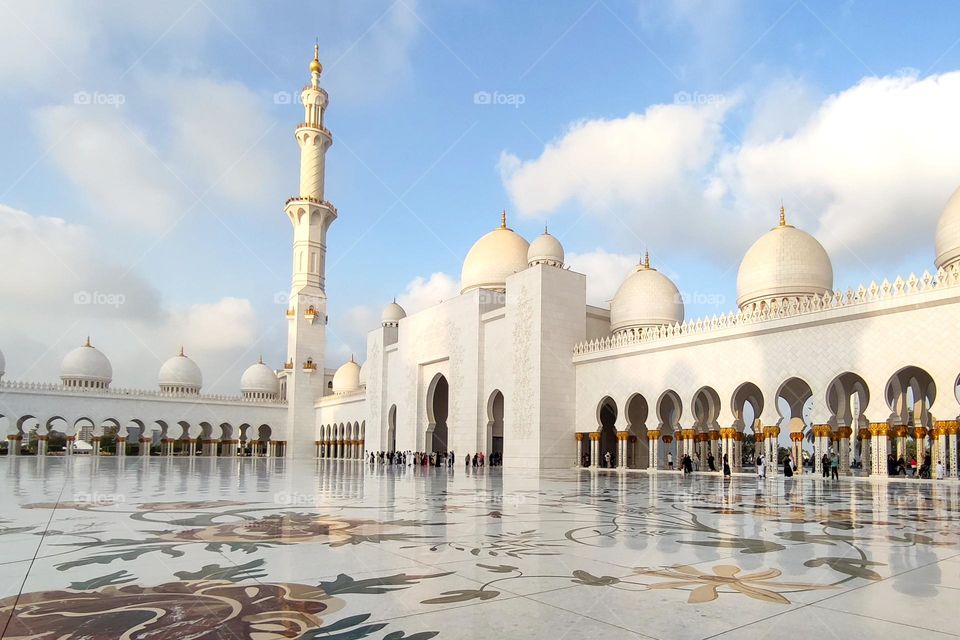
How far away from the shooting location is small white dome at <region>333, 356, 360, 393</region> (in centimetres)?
3769

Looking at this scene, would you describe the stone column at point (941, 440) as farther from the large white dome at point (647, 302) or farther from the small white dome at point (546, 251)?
the small white dome at point (546, 251)

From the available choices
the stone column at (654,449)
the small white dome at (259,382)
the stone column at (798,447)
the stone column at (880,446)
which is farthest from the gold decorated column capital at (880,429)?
the small white dome at (259,382)

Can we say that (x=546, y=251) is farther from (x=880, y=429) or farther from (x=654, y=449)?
(x=880, y=429)

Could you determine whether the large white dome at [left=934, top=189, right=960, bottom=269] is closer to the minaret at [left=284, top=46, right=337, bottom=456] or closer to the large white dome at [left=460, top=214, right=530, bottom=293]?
the large white dome at [left=460, top=214, right=530, bottom=293]

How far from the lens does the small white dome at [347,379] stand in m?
37.7

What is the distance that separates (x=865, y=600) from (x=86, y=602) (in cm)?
274

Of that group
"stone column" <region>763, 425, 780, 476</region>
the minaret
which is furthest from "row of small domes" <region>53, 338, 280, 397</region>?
"stone column" <region>763, 425, 780, 476</region>

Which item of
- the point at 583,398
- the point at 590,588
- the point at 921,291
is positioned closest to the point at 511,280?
the point at 583,398

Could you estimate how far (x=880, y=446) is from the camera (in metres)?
13.4

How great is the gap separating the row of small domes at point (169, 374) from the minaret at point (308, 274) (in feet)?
11.1

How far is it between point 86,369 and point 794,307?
33475mm

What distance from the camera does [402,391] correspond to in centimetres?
2730

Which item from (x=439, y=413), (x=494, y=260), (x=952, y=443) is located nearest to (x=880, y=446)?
(x=952, y=443)

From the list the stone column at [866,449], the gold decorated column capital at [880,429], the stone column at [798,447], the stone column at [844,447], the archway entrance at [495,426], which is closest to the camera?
the gold decorated column capital at [880,429]
